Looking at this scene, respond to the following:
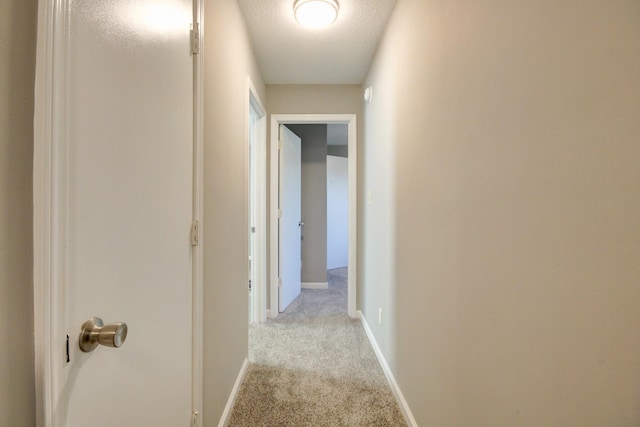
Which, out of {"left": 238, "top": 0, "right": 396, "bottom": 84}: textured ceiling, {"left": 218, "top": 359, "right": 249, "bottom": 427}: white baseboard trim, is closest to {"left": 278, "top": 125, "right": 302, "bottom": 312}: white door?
{"left": 238, "top": 0, "right": 396, "bottom": 84}: textured ceiling

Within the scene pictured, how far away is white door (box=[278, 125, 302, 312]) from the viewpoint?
3312 millimetres

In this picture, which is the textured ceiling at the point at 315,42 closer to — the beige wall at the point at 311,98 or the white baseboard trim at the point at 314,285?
the beige wall at the point at 311,98

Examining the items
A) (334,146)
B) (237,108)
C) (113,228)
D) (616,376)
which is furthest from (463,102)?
(334,146)

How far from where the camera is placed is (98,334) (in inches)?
23.7

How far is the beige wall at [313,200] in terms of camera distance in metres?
4.40

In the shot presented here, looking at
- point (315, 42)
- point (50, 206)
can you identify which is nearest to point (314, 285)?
point (315, 42)

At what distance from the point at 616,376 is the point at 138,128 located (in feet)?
→ 3.79

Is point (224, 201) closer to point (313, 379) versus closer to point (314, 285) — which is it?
point (313, 379)

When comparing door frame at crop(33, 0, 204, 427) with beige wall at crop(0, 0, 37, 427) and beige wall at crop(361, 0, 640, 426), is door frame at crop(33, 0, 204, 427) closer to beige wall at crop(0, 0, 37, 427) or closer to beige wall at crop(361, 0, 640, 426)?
beige wall at crop(0, 0, 37, 427)

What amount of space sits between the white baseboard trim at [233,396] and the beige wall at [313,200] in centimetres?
237

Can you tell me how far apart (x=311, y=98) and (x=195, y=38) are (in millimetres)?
2102

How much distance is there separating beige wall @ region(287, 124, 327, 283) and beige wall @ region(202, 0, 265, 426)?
2223 mm

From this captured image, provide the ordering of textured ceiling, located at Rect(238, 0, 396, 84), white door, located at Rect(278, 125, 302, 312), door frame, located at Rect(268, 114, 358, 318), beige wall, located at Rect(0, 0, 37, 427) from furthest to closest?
white door, located at Rect(278, 125, 302, 312) < door frame, located at Rect(268, 114, 358, 318) < textured ceiling, located at Rect(238, 0, 396, 84) < beige wall, located at Rect(0, 0, 37, 427)

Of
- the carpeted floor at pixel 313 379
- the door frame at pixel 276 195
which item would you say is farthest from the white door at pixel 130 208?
the door frame at pixel 276 195
